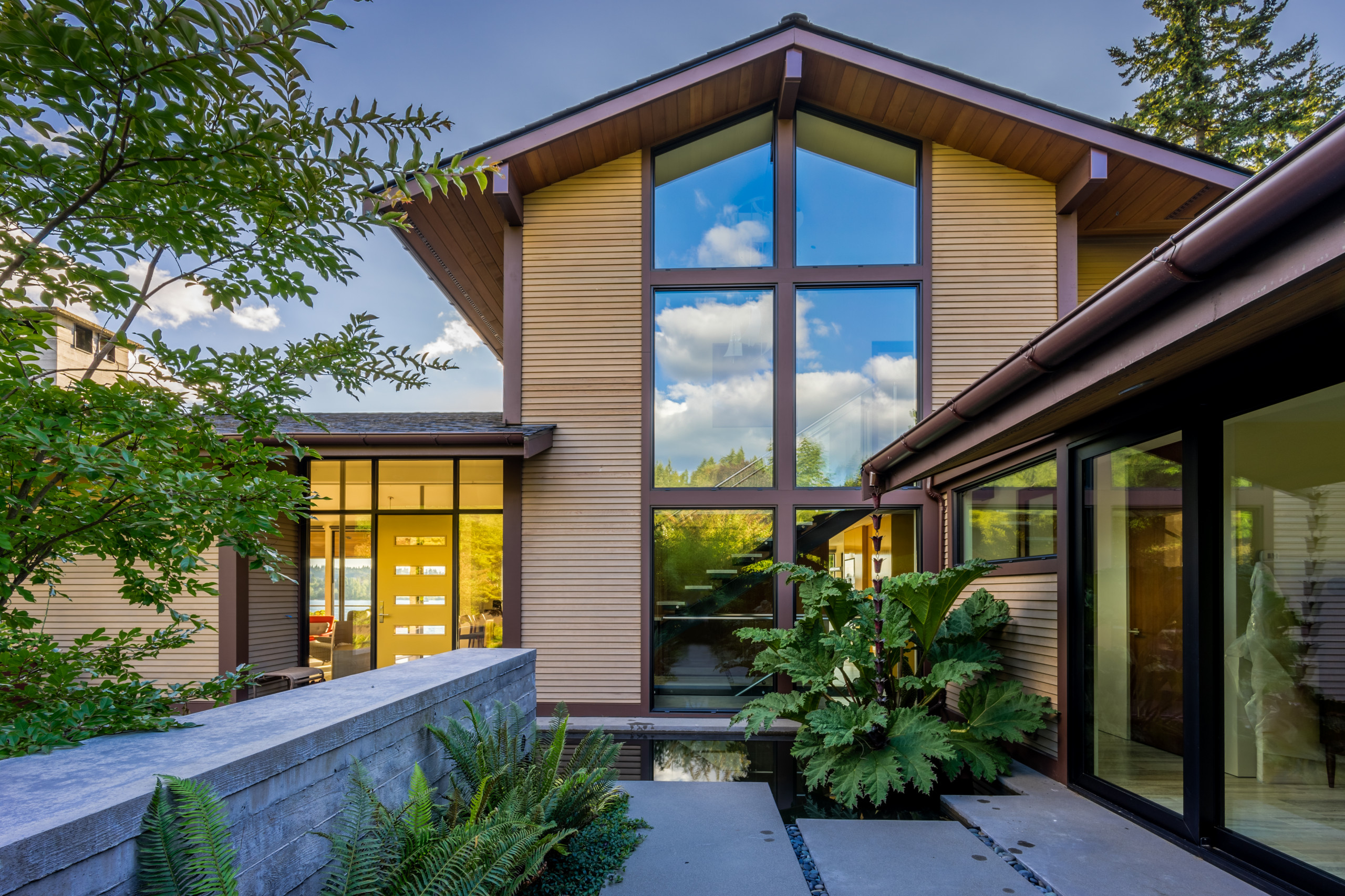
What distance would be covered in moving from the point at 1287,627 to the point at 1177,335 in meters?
1.73

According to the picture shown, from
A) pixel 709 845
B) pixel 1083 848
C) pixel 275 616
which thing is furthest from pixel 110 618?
pixel 1083 848

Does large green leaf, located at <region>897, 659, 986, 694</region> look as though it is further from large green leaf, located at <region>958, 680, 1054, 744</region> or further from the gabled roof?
the gabled roof

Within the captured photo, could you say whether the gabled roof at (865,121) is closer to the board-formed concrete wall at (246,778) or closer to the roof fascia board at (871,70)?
the roof fascia board at (871,70)

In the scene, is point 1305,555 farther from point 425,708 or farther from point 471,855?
point 425,708

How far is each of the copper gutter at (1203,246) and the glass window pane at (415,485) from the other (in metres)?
6.61

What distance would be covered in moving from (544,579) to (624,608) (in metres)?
0.88

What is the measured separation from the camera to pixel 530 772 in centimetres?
316

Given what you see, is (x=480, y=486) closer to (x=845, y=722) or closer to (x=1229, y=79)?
(x=845, y=722)

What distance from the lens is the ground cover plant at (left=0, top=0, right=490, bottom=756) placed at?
1463 mm

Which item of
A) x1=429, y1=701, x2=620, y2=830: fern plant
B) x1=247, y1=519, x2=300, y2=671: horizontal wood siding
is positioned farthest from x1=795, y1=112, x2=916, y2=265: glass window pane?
x1=247, y1=519, x2=300, y2=671: horizontal wood siding

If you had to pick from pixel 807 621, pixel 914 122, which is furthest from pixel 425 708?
pixel 914 122

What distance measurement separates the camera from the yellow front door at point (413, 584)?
842cm

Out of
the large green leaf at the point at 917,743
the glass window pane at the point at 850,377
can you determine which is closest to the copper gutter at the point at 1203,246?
the large green leaf at the point at 917,743

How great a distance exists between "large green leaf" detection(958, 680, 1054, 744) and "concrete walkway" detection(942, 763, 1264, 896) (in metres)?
0.37
